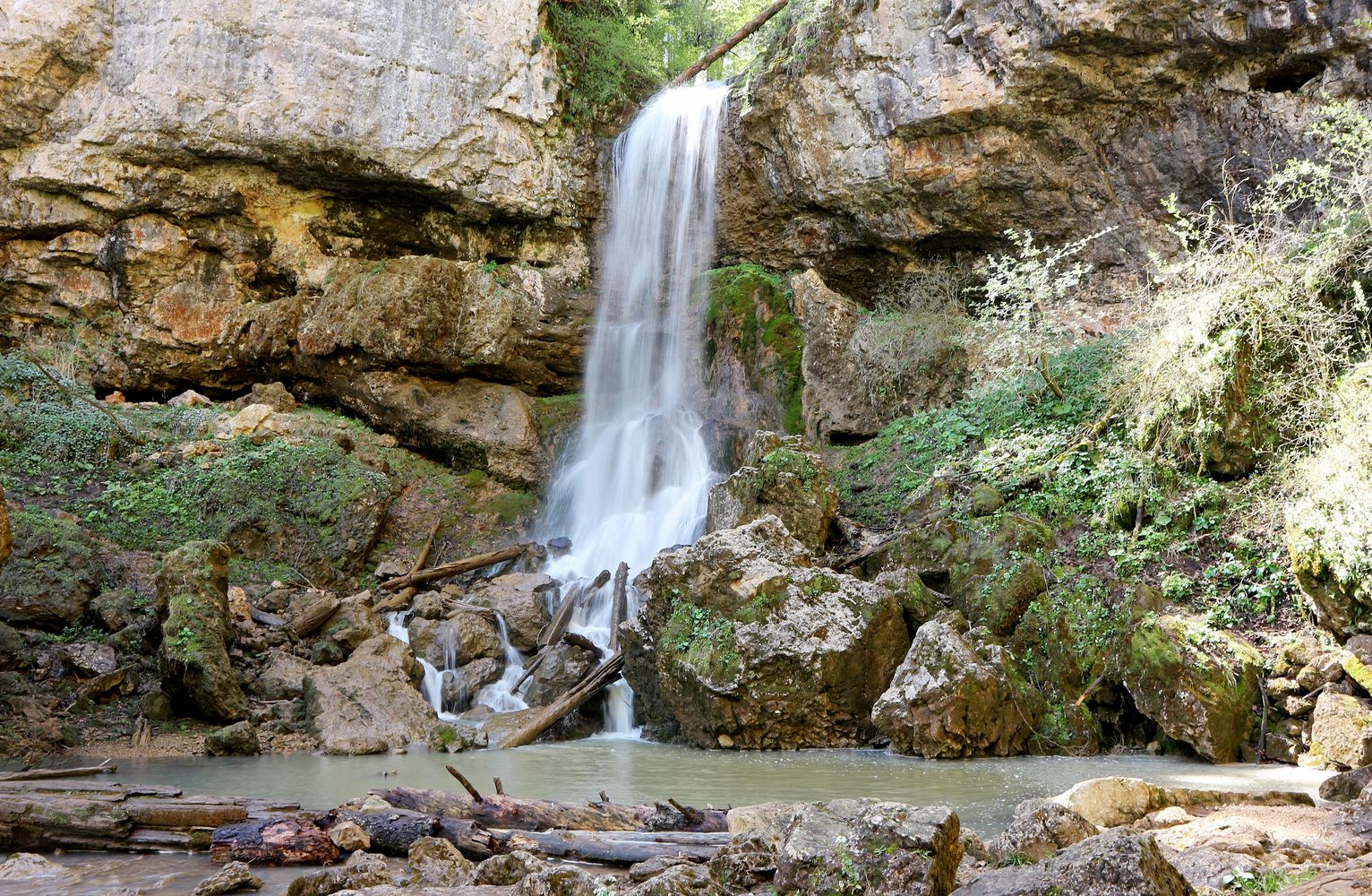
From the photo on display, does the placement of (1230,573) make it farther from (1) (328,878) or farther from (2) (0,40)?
(2) (0,40)

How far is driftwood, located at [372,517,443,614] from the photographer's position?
41.4 ft

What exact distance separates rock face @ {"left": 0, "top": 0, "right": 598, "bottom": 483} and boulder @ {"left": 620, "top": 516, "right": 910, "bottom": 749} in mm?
8082

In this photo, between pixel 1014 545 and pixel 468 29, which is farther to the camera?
pixel 468 29

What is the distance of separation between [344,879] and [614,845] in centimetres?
126

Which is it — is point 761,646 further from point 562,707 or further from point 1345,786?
point 1345,786

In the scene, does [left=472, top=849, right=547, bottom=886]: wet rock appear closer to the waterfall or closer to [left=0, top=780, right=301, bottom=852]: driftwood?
[left=0, top=780, right=301, bottom=852]: driftwood

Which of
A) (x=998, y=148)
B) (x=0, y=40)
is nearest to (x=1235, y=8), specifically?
(x=998, y=148)

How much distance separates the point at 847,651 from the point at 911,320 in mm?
7440

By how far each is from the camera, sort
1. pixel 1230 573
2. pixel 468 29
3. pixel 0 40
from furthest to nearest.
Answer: pixel 468 29 → pixel 0 40 → pixel 1230 573

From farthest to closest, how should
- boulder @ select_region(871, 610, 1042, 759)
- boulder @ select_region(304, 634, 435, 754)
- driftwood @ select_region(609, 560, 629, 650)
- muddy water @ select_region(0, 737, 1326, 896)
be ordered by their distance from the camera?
1. driftwood @ select_region(609, 560, 629, 650)
2. boulder @ select_region(304, 634, 435, 754)
3. boulder @ select_region(871, 610, 1042, 759)
4. muddy water @ select_region(0, 737, 1326, 896)

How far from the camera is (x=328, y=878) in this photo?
3.92m

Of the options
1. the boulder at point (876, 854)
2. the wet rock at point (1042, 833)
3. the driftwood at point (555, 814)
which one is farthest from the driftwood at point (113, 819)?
the wet rock at point (1042, 833)

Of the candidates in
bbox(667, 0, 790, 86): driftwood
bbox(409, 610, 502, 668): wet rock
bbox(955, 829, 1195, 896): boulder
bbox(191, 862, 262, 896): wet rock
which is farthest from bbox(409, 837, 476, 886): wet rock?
bbox(667, 0, 790, 86): driftwood

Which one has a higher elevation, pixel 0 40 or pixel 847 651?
pixel 0 40
